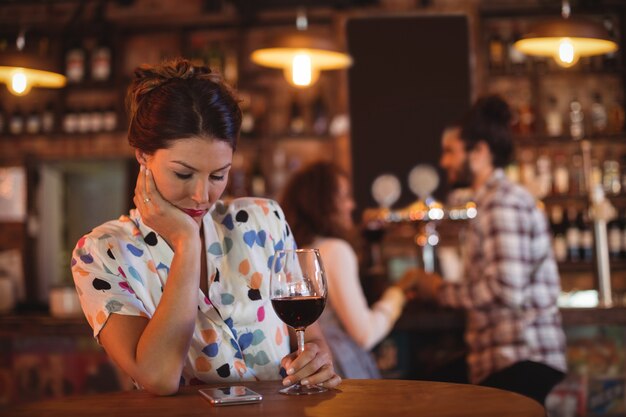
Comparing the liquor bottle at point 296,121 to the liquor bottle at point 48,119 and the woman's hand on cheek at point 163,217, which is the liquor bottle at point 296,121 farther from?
the woman's hand on cheek at point 163,217

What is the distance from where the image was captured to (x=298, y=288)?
62.5 inches

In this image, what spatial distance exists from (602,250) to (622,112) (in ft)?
9.28

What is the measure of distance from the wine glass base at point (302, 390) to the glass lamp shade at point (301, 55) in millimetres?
2426

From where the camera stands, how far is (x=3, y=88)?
22.8 ft

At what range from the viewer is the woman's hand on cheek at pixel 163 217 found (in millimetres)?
1714

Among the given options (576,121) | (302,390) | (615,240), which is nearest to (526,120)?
(576,121)

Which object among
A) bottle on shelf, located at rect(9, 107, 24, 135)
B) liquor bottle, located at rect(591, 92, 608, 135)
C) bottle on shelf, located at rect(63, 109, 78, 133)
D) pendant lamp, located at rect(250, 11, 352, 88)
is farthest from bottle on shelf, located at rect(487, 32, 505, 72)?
bottle on shelf, located at rect(9, 107, 24, 135)

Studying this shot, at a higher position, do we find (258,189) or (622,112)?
(622,112)

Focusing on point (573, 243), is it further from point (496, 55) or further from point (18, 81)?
point (18, 81)

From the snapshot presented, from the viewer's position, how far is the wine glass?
5.19ft

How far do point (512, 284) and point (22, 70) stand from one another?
2452 millimetres

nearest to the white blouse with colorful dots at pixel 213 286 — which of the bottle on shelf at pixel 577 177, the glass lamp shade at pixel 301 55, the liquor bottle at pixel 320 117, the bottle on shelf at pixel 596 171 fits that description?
the glass lamp shade at pixel 301 55

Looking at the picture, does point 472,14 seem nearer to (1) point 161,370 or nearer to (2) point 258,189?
(2) point 258,189

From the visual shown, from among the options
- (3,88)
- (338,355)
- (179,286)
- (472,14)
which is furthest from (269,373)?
(3,88)
